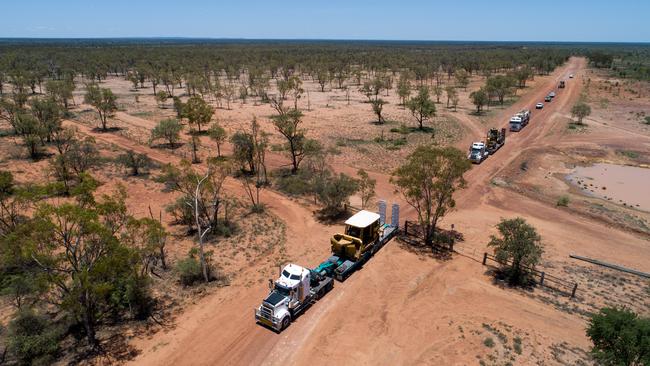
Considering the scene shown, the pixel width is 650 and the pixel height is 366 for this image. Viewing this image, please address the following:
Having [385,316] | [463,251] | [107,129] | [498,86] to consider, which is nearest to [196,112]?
[107,129]

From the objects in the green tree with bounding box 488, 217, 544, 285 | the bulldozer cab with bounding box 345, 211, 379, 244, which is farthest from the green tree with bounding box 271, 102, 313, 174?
the green tree with bounding box 488, 217, 544, 285

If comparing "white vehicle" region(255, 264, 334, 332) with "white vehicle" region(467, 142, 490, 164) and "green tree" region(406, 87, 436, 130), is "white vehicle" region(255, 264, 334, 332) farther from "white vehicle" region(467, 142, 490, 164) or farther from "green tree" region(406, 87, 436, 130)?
"green tree" region(406, 87, 436, 130)

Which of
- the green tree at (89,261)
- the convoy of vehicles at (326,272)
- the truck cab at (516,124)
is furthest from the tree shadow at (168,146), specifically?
the truck cab at (516,124)

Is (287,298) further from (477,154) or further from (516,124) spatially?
(516,124)

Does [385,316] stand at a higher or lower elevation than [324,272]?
lower

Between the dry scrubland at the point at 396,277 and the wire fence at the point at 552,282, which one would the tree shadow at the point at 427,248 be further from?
the wire fence at the point at 552,282

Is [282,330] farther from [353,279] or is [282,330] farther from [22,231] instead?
[22,231]
